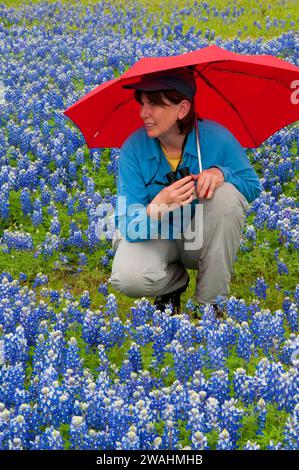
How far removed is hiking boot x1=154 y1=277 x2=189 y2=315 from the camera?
6574 millimetres

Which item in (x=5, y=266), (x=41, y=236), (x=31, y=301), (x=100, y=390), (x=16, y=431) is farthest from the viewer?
(x=41, y=236)

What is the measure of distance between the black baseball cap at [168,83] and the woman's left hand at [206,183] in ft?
1.81

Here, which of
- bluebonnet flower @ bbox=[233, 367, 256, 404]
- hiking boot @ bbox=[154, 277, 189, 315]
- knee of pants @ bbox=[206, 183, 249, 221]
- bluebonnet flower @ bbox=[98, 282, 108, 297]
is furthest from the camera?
bluebonnet flower @ bbox=[98, 282, 108, 297]

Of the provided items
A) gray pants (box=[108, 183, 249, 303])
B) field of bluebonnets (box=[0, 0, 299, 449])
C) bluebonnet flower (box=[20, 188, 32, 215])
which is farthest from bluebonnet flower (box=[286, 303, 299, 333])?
bluebonnet flower (box=[20, 188, 32, 215])

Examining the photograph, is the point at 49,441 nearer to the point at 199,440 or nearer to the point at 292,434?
the point at 199,440

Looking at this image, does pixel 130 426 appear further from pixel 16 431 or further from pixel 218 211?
pixel 218 211

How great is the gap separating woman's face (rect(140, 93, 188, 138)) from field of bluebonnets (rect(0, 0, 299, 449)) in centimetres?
129

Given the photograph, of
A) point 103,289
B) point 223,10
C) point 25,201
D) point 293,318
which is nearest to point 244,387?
point 293,318

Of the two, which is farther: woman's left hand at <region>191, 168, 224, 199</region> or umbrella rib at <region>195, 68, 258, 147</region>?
umbrella rib at <region>195, 68, 258, 147</region>

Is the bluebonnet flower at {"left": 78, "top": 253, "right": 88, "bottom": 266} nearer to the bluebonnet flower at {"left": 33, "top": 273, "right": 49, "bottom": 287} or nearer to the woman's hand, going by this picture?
the bluebonnet flower at {"left": 33, "top": 273, "right": 49, "bottom": 287}

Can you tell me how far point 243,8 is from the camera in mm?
17703

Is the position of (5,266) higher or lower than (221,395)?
higher

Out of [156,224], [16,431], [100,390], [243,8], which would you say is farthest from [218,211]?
[243,8]

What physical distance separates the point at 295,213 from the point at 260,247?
0.62 metres
